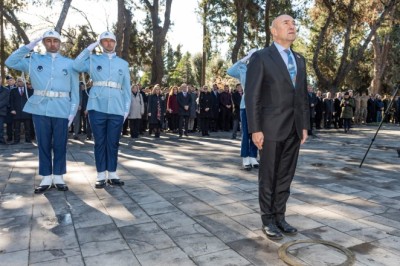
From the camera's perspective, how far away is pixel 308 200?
4594 millimetres

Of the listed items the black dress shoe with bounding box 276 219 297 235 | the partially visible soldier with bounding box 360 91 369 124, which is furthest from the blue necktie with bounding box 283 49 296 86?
the partially visible soldier with bounding box 360 91 369 124

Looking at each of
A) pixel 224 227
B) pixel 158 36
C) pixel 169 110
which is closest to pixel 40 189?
pixel 224 227

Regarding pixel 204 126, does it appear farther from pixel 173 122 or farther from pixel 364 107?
pixel 364 107

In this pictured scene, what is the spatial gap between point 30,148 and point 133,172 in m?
4.72

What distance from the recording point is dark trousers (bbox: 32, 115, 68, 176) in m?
4.95

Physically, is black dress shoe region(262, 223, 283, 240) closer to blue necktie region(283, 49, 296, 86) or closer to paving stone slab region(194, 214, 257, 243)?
paving stone slab region(194, 214, 257, 243)

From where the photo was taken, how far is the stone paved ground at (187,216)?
3.00m

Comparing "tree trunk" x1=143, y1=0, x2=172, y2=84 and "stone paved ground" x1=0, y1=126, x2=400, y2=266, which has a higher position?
"tree trunk" x1=143, y1=0, x2=172, y2=84

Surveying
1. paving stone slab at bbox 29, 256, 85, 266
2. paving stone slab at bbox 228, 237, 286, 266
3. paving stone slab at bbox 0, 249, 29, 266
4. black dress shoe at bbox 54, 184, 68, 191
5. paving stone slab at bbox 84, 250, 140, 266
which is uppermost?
black dress shoe at bbox 54, 184, 68, 191

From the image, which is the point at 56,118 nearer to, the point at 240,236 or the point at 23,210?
the point at 23,210

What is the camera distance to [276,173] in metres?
3.49

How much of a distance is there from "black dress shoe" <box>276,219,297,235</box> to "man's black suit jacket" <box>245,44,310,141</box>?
83cm

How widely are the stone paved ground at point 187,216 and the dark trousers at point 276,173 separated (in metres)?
0.26

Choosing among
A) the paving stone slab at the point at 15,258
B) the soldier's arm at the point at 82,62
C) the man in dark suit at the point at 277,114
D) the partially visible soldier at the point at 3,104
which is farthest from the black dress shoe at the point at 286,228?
the partially visible soldier at the point at 3,104
